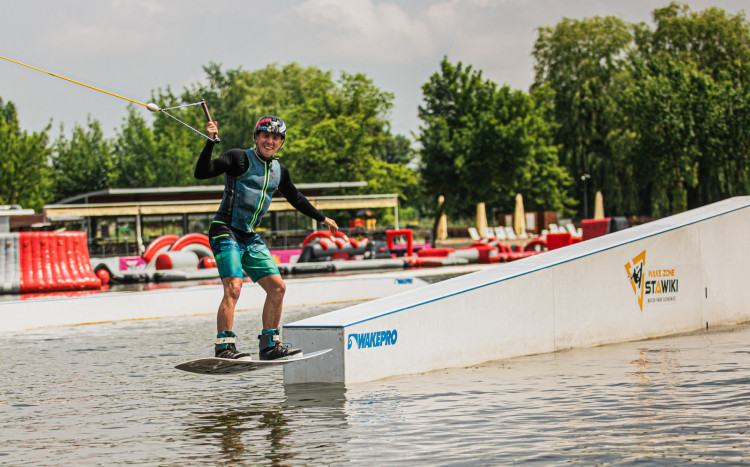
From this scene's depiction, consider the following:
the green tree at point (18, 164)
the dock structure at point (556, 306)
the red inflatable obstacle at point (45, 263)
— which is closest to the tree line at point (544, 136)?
the green tree at point (18, 164)

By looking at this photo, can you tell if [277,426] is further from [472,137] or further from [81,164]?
[81,164]

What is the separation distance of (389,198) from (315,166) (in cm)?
1587

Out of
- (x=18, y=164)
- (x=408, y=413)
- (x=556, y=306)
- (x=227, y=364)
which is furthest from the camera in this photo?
(x=18, y=164)

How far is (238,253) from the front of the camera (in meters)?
7.71

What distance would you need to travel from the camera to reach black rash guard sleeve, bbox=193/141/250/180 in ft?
23.5

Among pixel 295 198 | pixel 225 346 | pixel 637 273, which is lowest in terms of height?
pixel 225 346

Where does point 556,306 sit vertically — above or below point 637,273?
below

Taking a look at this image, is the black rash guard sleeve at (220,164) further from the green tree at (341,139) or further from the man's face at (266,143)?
the green tree at (341,139)

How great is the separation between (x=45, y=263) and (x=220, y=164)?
627 inches

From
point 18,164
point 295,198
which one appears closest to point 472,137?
point 18,164

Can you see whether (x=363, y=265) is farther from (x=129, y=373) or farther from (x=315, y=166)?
(x=315, y=166)

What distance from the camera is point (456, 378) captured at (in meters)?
8.45

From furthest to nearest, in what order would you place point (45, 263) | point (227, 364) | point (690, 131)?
point (690, 131) < point (45, 263) < point (227, 364)

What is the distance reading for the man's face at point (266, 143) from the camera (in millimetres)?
7691
